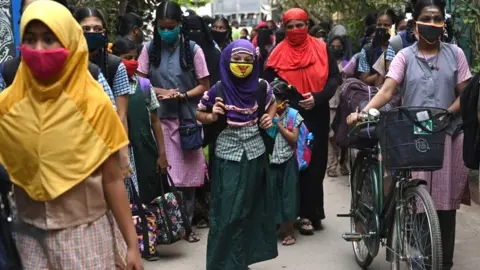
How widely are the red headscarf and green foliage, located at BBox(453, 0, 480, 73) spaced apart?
173 cm

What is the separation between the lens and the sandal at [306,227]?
6.61m

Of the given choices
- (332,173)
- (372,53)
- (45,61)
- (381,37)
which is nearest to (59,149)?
(45,61)

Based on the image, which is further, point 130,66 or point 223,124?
point 130,66

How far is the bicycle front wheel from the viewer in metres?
4.29

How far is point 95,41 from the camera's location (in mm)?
4676

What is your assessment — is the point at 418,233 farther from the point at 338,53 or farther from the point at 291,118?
the point at 338,53

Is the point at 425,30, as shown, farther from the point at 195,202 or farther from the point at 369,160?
the point at 195,202

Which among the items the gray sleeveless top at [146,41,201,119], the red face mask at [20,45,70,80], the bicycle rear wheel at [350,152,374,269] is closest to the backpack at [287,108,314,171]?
the bicycle rear wheel at [350,152,374,269]

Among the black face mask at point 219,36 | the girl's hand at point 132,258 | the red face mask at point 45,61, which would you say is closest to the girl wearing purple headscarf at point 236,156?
the girl's hand at point 132,258

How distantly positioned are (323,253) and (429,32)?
211 cm

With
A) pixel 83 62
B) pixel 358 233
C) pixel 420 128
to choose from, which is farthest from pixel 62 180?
pixel 358 233

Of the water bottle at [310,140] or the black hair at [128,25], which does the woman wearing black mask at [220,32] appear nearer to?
the black hair at [128,25]

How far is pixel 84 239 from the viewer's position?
2.89 meters

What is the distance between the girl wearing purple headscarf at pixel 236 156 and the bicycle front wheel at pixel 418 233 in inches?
40.6
